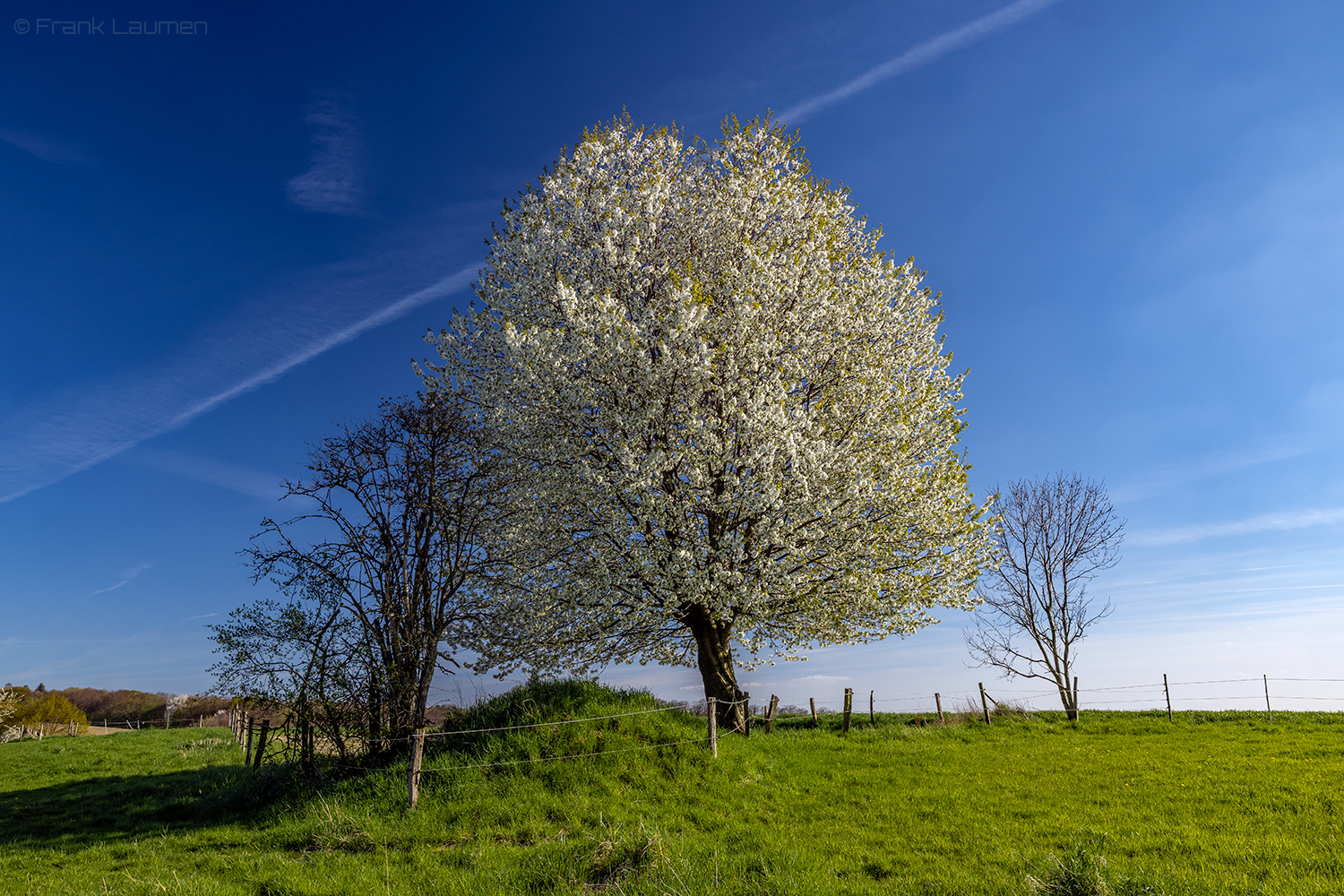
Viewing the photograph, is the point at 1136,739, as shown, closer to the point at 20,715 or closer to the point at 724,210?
the point at 724,210

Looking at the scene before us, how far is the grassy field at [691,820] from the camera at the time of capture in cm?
902

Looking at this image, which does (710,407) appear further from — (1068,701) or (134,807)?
(1068,701)

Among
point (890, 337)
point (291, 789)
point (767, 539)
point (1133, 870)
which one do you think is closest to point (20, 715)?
point (291, 789)

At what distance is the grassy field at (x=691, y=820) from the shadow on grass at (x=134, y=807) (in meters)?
0.08

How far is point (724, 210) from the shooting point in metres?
19.5

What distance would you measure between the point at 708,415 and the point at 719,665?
288 inches

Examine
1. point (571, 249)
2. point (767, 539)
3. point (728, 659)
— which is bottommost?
point (728, 659)

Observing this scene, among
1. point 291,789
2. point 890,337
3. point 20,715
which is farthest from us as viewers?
point 20,715

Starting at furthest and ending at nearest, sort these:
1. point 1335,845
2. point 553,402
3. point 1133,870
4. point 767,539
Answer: point 553,402 → point 767,539 → point 1335,845 → point 1133,870

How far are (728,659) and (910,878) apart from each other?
36.0 feet

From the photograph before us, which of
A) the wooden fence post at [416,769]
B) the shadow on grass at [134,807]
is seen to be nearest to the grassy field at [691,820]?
the shadow on grass at [134,807]

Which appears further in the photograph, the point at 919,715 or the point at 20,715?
the point at 20,715

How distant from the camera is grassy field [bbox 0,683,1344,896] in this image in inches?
355

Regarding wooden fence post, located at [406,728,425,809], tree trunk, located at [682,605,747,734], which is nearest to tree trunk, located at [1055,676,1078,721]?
tree trunk, located at [682,605,747,734]
